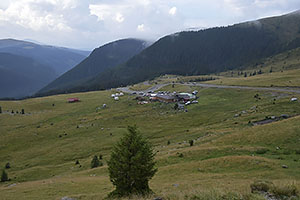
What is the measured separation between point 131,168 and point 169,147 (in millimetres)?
30301

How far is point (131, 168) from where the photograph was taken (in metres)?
17.3

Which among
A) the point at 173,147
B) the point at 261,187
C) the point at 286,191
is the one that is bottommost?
the point at 173,147

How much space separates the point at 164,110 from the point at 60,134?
4447 centimetres

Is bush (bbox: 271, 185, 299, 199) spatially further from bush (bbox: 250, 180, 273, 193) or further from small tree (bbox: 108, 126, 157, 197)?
small tree (bbox: 108, 126, 157, 197)

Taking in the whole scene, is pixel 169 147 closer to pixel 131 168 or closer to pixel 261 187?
pixel 131 168

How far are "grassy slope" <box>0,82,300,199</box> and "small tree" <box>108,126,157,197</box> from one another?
2141 millimetres

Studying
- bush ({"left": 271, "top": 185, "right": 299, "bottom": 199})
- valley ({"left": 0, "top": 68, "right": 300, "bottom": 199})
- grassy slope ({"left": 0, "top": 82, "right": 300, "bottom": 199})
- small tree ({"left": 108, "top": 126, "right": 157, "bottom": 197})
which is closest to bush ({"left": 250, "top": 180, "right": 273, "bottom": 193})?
valley ({"left": 0, "top": 68, "right": 300, "bottom": 199})

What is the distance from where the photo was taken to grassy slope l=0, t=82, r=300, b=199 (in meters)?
23.8

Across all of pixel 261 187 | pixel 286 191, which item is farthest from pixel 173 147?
pixel 286 191

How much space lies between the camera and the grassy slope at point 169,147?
23.8 m

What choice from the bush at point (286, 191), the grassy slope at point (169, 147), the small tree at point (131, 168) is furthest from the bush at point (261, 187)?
the small tree at point (131, 168)

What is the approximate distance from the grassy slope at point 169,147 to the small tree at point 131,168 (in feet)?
7.02

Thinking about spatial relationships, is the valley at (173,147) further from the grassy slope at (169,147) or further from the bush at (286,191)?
the bush at (286,191)

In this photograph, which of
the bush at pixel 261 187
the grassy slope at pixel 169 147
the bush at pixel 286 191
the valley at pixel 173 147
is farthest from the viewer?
the grassy slope at pixel 169 147
